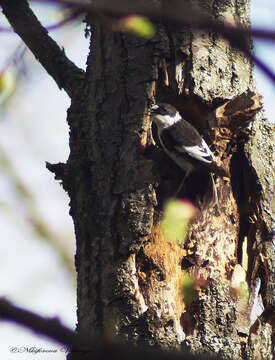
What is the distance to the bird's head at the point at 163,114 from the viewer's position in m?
3.64

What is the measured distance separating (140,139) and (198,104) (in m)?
0.54

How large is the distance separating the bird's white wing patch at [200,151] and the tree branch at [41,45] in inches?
38.5

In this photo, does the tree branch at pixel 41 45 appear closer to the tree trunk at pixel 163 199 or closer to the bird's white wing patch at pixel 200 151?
the tree trunk at pixel 163 199

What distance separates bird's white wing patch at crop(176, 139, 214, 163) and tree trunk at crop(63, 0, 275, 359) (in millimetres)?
57

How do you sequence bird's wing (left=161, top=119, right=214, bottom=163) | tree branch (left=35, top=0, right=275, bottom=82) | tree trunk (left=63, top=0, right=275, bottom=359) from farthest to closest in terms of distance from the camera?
bird's wing (left=161, top=119, right=214, bottom=163) → tree trunk (left=63, top=0, right=275, bottom=359) → tree branch (left=35, top=0, right=275, bottom=82)

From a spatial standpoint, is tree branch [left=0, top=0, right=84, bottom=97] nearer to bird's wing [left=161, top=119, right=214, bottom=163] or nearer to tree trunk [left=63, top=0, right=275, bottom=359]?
tree trunk [left=63, top=0, right=275, bottom=359]

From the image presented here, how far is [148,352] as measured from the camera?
67cm

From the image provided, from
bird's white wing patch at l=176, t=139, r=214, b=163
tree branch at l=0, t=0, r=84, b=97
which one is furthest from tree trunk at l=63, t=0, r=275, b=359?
tree branch at l=0, t=0, r=84, b=97

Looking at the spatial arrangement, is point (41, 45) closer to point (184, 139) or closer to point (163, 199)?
point (184, 139)

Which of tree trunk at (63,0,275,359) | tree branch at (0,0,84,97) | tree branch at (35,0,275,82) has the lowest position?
tree branch at (35,0,275,82)

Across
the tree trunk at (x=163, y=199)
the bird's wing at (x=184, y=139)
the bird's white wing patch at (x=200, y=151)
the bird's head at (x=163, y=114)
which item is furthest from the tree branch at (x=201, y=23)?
the bird's wing at (x=184, y=139)

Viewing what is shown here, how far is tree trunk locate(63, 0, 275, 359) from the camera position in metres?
3.05

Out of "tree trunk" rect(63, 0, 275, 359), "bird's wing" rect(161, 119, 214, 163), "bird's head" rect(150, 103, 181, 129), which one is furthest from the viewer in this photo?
"bird's wing" rect(161, 119, 214, 163)

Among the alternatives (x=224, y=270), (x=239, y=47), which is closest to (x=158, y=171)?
(x=224, y=270)
